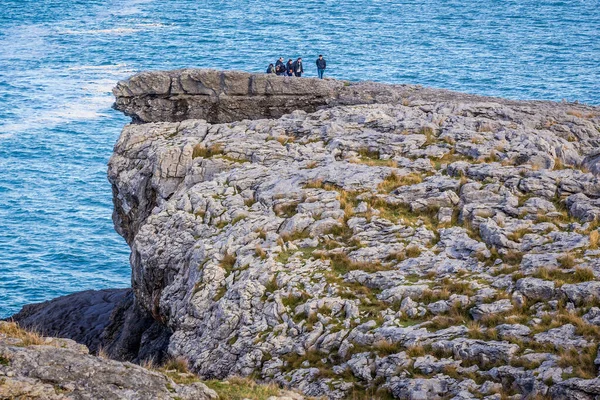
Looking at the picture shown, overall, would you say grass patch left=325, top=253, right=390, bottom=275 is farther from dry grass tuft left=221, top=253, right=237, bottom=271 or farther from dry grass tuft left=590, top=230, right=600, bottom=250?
dry grass tuft left=590, top=230, right=600, bottom=250

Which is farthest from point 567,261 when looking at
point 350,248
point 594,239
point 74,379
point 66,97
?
point 66,97

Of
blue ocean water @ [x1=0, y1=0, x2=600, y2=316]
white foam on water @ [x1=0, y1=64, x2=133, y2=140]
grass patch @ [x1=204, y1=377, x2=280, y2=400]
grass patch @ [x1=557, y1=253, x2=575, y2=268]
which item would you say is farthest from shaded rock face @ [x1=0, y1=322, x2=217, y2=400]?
white foam on water @ [x1=0, y1=64, x2=133, y2=140]

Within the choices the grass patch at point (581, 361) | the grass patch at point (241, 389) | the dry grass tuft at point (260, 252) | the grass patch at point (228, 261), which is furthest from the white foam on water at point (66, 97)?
the grass patch at point (581, 361)

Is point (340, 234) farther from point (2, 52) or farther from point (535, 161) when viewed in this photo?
point (2, 52)

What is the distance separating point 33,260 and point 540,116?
46234mm

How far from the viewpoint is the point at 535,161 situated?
37219 mm

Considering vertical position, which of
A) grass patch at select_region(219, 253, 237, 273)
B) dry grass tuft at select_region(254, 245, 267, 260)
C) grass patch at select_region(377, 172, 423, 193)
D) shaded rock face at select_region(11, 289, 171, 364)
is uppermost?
grass patch at select_region(377, 172, 423, 193)

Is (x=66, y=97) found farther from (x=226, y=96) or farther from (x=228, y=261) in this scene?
(x=228, y=261)

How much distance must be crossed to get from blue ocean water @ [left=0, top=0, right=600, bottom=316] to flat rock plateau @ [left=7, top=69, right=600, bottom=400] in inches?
992

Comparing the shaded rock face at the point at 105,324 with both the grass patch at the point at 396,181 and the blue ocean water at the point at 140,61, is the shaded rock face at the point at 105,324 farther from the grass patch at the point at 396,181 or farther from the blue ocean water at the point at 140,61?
the grass patch at the point at 396,181

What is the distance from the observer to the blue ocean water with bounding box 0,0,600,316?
2891 inches

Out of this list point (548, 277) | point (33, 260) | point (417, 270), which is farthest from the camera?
point (33, 260)

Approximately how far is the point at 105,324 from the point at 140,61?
84080 millimetres

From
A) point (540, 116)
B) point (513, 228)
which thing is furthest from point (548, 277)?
point (540, 116)
